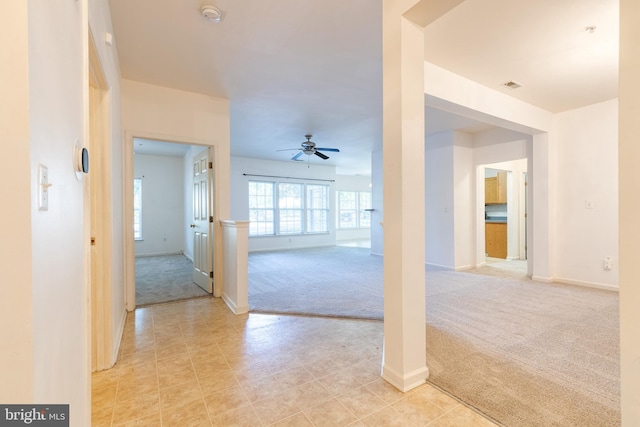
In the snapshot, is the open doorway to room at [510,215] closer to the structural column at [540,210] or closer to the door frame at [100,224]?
the structural column at [540,210]

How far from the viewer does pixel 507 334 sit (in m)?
2.49

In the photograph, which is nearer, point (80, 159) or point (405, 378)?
point (80, 159)

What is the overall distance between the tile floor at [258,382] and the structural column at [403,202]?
21 centimetres

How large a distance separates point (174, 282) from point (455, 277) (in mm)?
4547

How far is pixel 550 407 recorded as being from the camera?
61.6 inches

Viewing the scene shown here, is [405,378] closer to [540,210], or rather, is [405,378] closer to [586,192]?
[540,210]

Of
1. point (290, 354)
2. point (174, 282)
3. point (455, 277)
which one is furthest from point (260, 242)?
point (290, 354)

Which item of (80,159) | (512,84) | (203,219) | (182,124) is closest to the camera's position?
(80,159)

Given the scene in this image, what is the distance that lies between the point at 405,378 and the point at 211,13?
285 cm

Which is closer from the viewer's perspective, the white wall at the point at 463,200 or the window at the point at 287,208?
the white wall at the point at 463,200

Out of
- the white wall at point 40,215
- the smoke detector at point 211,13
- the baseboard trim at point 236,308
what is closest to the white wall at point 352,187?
the baseboard trim at point 236,308

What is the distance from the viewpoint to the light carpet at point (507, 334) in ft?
5.29

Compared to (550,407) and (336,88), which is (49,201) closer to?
(550,407)

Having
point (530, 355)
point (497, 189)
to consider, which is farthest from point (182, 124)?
point (497, 189)
